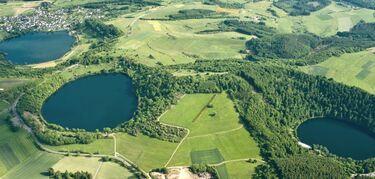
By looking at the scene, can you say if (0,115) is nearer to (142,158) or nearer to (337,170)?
(142,158)

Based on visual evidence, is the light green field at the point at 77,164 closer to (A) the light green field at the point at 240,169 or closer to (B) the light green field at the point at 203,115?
(B) the light green field at the point at 203,115

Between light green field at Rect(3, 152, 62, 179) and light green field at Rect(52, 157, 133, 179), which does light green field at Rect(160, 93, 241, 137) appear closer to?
light green field at Rect(52, 157, 133, 179)

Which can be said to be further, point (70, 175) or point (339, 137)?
point (339, 137)

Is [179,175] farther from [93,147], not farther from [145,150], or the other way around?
[93,147]

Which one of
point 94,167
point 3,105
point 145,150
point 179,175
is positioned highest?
point 3,105

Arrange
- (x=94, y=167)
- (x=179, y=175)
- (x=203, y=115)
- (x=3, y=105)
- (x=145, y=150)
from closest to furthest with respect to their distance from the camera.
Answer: (x=179, y=175) → (x=94, y=167) → (x=145, y=150) → (x=203, y=115) → (x=3, y=105)

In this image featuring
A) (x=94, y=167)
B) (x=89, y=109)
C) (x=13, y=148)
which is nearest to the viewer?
(x=94, y=167)

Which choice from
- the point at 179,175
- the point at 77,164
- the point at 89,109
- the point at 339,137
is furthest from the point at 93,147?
the point at 339,137
